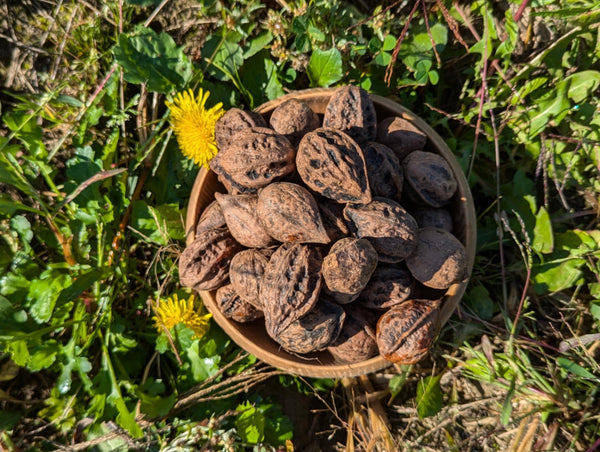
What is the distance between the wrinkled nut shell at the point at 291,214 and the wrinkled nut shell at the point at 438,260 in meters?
0.51

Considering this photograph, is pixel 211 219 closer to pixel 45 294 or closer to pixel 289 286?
pixel 289 286

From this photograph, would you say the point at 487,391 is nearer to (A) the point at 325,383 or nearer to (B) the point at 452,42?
(A) the point at 325,383

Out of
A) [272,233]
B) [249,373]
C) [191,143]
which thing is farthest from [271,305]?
[191,143]

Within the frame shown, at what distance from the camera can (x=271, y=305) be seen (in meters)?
2.09

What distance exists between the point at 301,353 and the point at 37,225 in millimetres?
2032

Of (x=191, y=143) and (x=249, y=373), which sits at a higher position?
(x=191, y=143)

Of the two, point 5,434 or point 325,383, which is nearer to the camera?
point 5,434

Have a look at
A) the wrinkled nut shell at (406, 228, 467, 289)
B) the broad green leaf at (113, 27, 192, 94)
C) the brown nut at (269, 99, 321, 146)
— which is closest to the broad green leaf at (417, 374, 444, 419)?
the wrinkled nut shell at (406, 228, 467, 289)

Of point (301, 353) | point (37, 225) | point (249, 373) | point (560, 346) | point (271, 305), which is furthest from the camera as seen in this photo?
point (37, 225)

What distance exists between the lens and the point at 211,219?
246 cm

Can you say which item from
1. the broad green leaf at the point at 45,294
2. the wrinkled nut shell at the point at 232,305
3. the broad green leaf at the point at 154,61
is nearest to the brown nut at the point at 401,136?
the wrinkled nut shell at the point at 232,305

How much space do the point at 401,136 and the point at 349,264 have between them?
2.78 feet

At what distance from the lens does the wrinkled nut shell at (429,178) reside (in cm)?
227

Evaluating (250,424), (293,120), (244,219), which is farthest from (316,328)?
(293,120)
